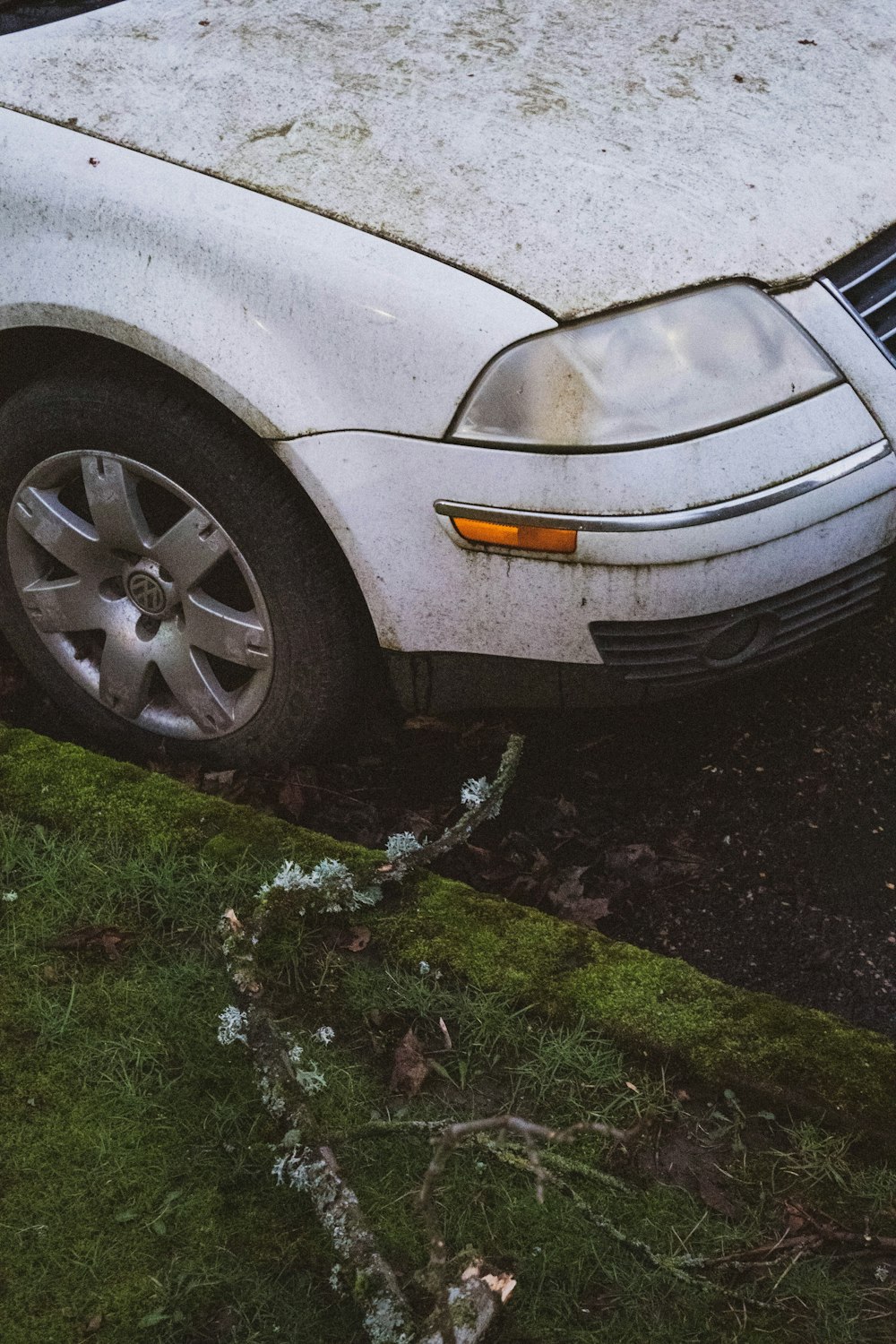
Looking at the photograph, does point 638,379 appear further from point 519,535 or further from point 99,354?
point 99,354

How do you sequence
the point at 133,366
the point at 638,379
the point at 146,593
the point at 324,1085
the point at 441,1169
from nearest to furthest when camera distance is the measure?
the point at 441,1169, the point at 324,1085, the point at 638,379, the point at 133,366, the point at 146,593

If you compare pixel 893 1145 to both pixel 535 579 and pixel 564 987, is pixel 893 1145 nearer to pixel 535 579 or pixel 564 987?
pixel 564 987

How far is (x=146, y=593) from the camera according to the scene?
99.0 inches

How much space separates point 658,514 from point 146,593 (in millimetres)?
1109

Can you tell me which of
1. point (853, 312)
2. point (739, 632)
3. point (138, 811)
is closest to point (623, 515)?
point (739, 632)

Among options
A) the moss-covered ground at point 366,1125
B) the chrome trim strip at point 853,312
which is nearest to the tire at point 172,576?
the moss-covered ground at point 366,1125

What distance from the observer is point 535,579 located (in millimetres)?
2152

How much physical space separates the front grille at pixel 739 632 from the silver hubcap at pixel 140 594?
2.43ft

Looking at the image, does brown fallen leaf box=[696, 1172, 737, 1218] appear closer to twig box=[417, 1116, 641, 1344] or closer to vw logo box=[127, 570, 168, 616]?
twig box=[417, 1116, 641, 1344]

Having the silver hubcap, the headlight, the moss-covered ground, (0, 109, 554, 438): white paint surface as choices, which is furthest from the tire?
the headlight

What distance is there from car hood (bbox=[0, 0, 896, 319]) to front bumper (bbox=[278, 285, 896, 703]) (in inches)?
10.2

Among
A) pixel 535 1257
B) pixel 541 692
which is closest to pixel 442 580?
pixel 541 692

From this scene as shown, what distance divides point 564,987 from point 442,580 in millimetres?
760

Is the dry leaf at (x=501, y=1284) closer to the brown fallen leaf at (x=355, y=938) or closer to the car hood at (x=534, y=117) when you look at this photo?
the brown fallen leaf at (x=355, y=938)
